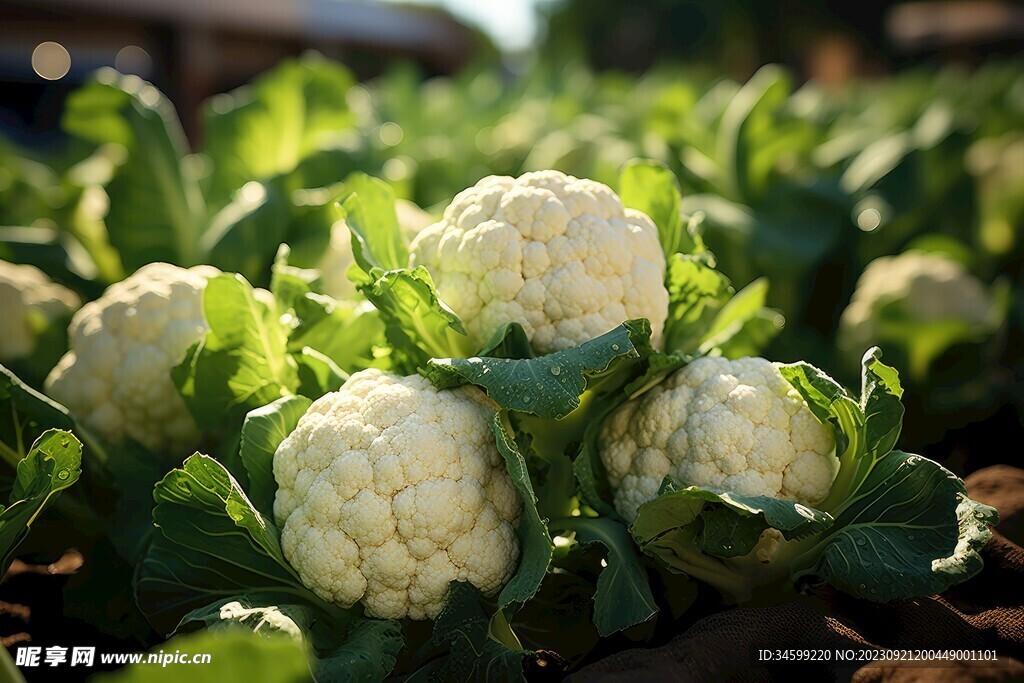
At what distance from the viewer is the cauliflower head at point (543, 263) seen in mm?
1619

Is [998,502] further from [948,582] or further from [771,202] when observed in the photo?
[771,202]

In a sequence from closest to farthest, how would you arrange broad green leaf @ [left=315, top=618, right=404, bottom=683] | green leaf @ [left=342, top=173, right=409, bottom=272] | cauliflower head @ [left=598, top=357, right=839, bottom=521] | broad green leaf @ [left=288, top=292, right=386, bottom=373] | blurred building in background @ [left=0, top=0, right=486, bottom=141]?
broad green leaf @ [left=315, top=618, right=404, bottom=683] < cauliflower head @ [left=598, top=357, right=839, bottom=521] < green leaf @ [left=342, top=173, right=409, bottom=272] < broad green leaf @ [left=288, top=292, right=386, bottom=373] < blurred building in background @ [left=0, top=0, right=486, bottom=141]

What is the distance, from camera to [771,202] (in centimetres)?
374

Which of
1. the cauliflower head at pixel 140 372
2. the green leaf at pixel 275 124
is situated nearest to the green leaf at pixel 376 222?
the cauliflower head at pixel 140 372

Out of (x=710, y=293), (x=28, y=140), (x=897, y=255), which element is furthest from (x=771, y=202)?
(x=28, y=140)

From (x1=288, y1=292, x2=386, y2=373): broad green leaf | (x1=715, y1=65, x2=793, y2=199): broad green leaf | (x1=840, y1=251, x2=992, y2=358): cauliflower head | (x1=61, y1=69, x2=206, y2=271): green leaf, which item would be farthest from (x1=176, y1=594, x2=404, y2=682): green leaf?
(x1=715, y1=65, x2=793, y2=199): broad green leaf

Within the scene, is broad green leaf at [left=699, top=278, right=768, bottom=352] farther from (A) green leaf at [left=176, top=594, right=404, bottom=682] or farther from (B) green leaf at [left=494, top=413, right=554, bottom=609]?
(A) green leaf at [left=176, top=594, right=404, bottom=682]

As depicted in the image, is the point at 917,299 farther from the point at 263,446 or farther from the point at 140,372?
the point at 140,372

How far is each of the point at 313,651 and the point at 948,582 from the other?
1038 millimetres

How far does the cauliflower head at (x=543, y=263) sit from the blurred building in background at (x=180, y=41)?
5.94 meters

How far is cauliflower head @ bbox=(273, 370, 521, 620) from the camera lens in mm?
1452

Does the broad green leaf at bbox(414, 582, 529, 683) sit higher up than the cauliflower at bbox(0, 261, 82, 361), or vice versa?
the cauliflower at bbox(0, 261, 82, 361)

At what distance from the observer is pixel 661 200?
6.46ft

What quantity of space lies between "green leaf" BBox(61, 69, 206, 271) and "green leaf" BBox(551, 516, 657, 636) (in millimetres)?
1825
